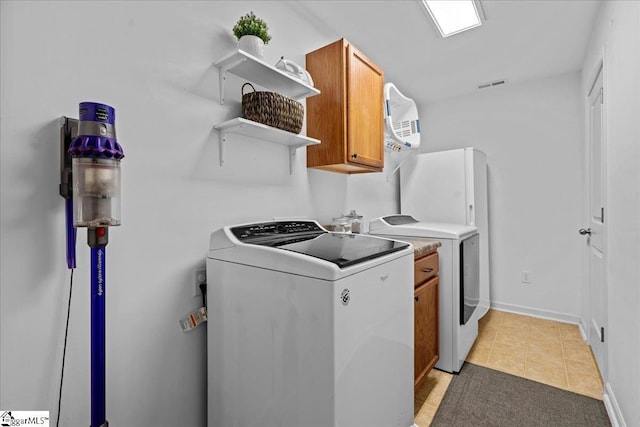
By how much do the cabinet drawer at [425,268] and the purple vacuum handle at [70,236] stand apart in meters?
1.54

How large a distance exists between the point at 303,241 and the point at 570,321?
10.4 ft

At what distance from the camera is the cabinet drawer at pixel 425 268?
5.81ft

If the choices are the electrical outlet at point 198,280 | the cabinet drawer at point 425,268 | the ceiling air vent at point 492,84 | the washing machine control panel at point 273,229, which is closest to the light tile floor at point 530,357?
the cabinet drawer at point 425,268

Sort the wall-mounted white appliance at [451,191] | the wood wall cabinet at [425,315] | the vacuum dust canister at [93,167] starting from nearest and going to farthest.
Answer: the vacuum dust canister at [93,167]
the wood wall cabinet at [425,315]
the wall-mounted white appliance at [451,191]

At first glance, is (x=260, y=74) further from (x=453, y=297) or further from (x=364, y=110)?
(x=453, y=297)

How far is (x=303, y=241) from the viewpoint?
1.40 m

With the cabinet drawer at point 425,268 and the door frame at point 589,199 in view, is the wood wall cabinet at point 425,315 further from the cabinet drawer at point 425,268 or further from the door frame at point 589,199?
the door frame at point 589,199

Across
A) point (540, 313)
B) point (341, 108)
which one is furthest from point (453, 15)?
point (540, 313)

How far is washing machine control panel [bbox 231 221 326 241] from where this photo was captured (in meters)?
1.33

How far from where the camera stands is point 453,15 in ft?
6.73

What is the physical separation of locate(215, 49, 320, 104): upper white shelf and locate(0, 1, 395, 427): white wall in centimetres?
7

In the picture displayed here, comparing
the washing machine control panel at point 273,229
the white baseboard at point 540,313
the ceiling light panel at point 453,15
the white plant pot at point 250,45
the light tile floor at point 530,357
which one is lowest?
the light tile floor at point 530,357

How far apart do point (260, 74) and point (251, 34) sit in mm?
180

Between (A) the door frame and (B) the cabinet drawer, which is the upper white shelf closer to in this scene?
(B) the cabinet drawer
